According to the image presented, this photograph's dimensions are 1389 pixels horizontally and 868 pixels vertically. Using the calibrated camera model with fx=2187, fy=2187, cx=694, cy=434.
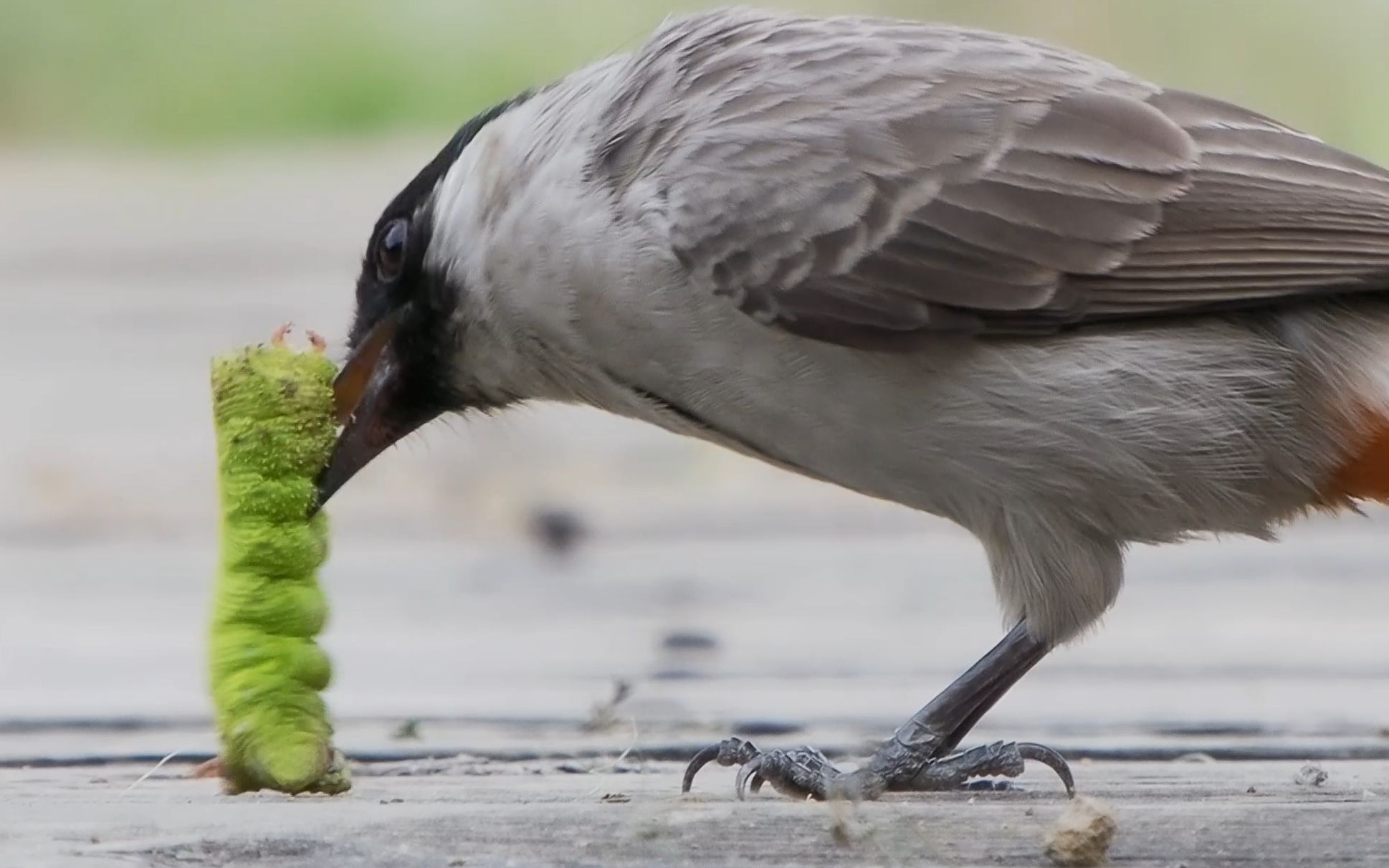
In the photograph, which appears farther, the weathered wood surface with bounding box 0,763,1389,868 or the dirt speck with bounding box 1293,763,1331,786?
the dirt speck with bounding box 1293,763,1331,786

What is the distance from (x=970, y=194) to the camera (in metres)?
3.82

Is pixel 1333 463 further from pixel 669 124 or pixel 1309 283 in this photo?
pixel 669 124

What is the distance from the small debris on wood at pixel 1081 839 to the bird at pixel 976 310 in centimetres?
A: 76

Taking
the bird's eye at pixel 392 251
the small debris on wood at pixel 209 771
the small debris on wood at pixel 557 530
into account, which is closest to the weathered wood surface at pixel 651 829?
the small debris on wood at pixel 209 771

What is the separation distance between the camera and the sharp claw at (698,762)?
3.44 m

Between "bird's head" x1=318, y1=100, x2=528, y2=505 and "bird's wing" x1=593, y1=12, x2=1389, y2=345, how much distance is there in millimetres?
438

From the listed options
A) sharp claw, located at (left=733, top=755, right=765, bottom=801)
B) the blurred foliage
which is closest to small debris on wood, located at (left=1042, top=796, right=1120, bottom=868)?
sharp claw, located at (left=733, top=755, right=765, bottom=801)

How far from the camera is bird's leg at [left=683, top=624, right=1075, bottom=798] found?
3.59 metres

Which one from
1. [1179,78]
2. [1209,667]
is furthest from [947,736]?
[1179,78]

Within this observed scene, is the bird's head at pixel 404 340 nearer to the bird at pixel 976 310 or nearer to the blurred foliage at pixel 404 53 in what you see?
the bird at pixel 976 310

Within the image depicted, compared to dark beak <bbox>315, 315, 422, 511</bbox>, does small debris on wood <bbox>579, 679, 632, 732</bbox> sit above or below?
below

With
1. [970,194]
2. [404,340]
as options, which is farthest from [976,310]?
[404,340]

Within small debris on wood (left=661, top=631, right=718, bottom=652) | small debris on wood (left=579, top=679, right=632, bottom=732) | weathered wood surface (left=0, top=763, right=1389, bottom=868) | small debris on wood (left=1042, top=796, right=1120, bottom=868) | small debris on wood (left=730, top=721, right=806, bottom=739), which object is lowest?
small debris on wood (left=1042, top=796, right=1120, bottom=868)

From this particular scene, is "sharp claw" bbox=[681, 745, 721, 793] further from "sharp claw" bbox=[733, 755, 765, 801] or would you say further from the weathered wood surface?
the weathered wood surface
